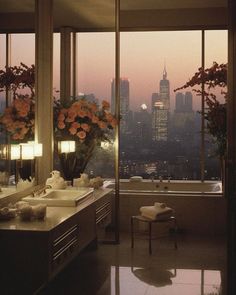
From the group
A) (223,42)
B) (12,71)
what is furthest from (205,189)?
(12,71)

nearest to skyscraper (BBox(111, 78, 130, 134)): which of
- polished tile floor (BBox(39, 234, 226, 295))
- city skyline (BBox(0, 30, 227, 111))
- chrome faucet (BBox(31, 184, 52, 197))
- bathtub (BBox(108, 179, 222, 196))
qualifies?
city skyline (BBox(0, 30, 227, 111))

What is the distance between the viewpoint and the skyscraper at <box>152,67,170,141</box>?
21.8 ft

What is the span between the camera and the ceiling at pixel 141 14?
602 centimetres

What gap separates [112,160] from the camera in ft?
20.2

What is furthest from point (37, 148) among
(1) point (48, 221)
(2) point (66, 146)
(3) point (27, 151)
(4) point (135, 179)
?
(4) point (135, 179)

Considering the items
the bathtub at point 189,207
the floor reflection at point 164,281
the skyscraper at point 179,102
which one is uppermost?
the skyscraper at point 179,102

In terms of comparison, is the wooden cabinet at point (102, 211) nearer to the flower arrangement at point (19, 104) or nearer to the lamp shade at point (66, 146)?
the lamp shade at point (66, 146)

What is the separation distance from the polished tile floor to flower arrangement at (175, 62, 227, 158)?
1166 millimetres

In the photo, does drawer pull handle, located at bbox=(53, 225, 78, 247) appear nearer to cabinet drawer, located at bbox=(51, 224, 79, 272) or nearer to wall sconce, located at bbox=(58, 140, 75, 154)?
cabinet drawer, located at bbox=(51, 224, 79, 272)

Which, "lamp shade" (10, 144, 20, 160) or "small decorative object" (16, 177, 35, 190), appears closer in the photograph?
"lamp shade" (10, 144, 20, 160)

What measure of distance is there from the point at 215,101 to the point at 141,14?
1511mm

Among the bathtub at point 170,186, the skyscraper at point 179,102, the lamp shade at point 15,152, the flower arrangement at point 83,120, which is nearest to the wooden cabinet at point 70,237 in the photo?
the lamp shade at point 15,152

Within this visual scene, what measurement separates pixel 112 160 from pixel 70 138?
84 centimetres

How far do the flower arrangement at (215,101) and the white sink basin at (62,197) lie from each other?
6.22 ft
